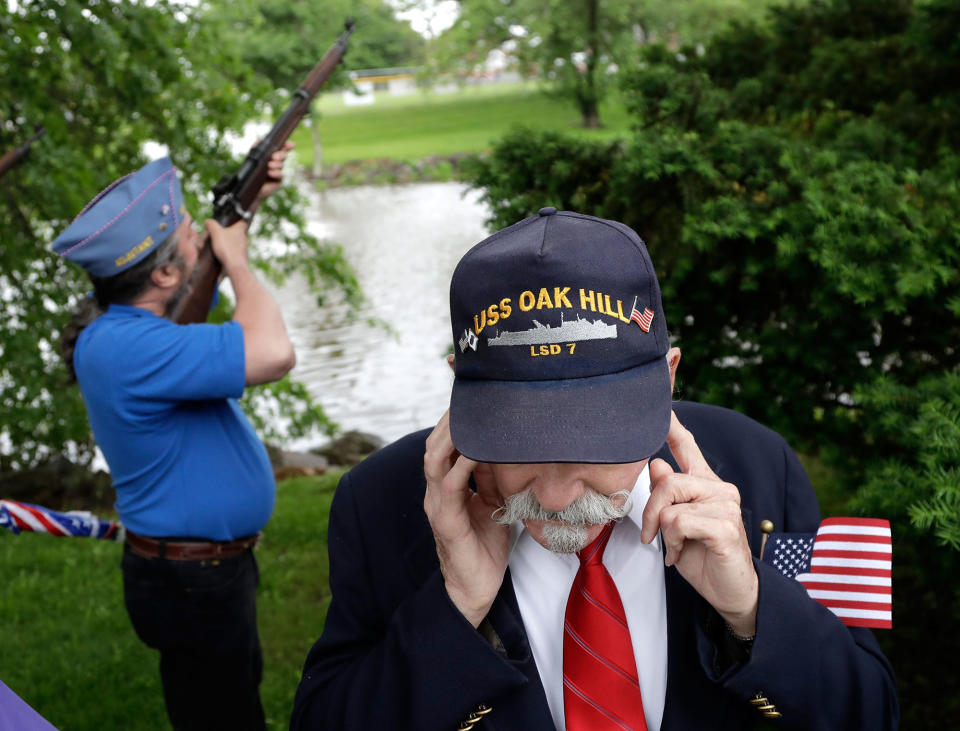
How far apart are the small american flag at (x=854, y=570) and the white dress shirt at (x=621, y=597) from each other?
1.22ft

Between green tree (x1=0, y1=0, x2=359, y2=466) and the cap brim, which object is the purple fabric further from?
green tree (x1=0, y1=0, x2=359, y2=466)

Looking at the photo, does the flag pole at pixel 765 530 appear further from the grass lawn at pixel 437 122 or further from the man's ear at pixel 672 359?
the grass lawn at pixel 437 122

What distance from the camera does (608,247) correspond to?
168cm

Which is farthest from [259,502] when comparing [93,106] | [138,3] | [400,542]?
[93,106]

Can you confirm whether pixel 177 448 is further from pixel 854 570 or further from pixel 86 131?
pixel 86 131

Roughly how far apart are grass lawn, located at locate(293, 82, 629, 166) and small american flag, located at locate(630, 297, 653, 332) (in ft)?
97.1

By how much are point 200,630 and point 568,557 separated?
188 cm

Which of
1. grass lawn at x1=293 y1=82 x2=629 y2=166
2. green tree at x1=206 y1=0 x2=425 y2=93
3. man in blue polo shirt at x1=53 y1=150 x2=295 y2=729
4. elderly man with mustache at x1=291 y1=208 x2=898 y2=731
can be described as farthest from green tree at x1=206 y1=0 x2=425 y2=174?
elderly man with mustache at x1=291 y1=208 x2=898 y2=731

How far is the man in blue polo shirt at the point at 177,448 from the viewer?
3.20 metres

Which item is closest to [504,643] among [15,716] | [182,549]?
[15,716]

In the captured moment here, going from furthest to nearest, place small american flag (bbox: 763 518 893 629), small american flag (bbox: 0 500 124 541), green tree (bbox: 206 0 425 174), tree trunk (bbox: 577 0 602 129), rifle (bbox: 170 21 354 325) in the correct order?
1. tree trunk (bbox: 577 0 602 129)
2. green tree (bbox: 206 0 425 174)
3. rifle (bbox: 170 21 354 325)
4. small american flag (bbox: 0 500 124 541)
5. small american flag (bbox: 763 518 893 629)

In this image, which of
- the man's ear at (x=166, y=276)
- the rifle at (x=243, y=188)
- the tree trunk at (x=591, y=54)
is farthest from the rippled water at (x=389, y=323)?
the tree trunk at (x=591, y=54)

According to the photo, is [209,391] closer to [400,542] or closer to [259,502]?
[259,502]

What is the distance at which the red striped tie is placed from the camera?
72.1 inches
